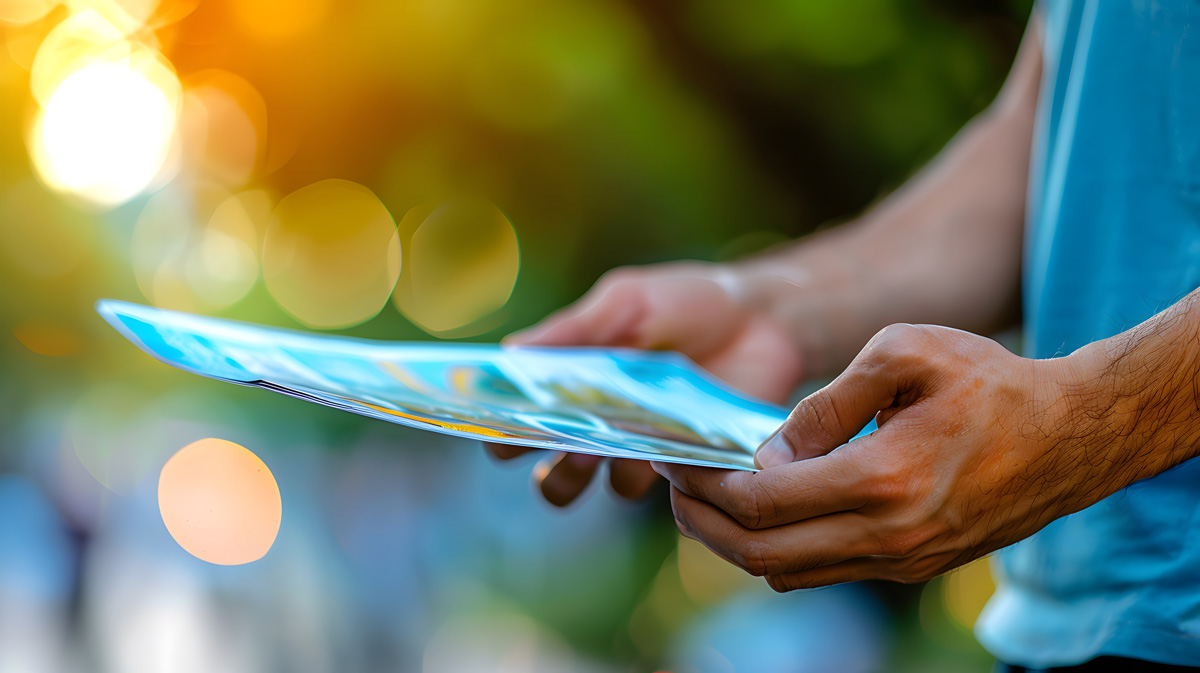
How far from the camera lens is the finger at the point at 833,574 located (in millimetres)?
498

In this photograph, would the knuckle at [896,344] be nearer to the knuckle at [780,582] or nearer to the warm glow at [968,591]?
the knuckle at [780,582]

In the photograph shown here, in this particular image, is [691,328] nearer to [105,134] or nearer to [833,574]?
[833,574]

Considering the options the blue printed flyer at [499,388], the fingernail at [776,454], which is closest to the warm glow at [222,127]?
the blue printed flyer at [499,388]

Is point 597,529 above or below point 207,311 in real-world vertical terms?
below

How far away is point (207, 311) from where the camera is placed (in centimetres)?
159

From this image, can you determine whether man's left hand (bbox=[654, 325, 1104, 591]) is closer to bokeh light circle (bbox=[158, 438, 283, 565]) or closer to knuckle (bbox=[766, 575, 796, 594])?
knuckle (bbox=[766, 575, 796, 594])

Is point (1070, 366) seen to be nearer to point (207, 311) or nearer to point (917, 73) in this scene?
point (917, 73)

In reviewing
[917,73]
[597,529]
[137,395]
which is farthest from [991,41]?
[137,395]

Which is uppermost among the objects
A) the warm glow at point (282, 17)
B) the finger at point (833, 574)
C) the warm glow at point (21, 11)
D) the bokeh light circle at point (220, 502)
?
the warm glow at point (21, 11)

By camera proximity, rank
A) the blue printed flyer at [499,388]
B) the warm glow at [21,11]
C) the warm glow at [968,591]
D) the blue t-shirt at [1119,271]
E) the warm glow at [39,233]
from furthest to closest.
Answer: the warm glow at [39,233] → the warm glow at [21,11] → the warm glow at [968,591] → the blue t-shirt at [1119,271] → the blue printed flyer at [499,388]

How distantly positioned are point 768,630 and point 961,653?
0.38m

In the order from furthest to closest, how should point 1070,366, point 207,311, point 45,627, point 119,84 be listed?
1. point 45,627
2. point 119,84
3. point 207,311
4. point 1070,366

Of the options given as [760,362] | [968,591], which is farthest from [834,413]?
[968,591]

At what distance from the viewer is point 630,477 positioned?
0.76 m
